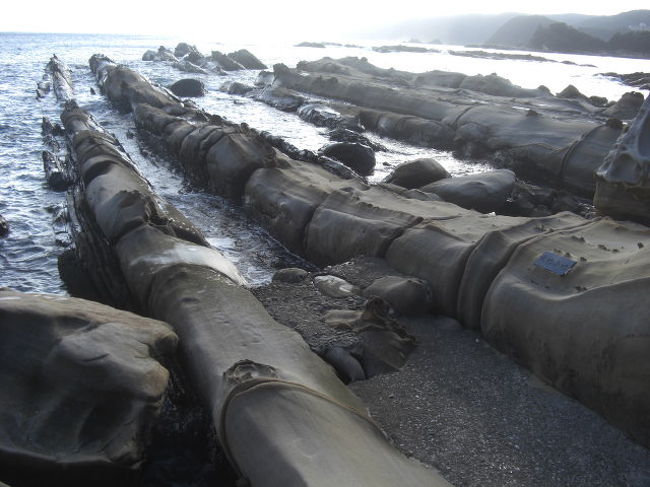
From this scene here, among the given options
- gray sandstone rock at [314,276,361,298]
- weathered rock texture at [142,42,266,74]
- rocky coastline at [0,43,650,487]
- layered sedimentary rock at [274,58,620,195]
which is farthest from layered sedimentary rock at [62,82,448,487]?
weathered rock texture at [142,42,266,74]

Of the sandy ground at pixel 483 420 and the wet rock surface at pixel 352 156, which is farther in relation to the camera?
the wet rock surface at pixel 352 156

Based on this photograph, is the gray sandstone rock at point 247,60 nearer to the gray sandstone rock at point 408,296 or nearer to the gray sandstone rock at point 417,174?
the gray sandstone rock at point 417,174

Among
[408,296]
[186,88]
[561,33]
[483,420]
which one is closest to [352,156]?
[408,296]

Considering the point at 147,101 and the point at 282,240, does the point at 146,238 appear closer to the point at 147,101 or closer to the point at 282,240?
the point at 282,240

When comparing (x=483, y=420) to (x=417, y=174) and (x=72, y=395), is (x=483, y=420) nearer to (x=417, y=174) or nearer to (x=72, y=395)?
(x=72, y=395)

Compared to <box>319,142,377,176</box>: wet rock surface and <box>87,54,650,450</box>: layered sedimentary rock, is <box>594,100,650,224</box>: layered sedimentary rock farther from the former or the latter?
<box>319,142,377,176</box>: wet rock surface

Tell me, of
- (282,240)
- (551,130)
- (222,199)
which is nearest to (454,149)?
(551,130)

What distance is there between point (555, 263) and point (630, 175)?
1.88 m

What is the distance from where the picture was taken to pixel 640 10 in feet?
388

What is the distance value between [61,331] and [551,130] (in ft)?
38.1

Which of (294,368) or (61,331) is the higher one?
(61,331)

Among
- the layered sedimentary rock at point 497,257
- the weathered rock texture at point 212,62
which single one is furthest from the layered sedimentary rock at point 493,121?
the weathered rock texture at point 212,62

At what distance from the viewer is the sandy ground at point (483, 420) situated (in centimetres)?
352

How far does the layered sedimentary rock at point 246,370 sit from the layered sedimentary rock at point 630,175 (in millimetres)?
3870
